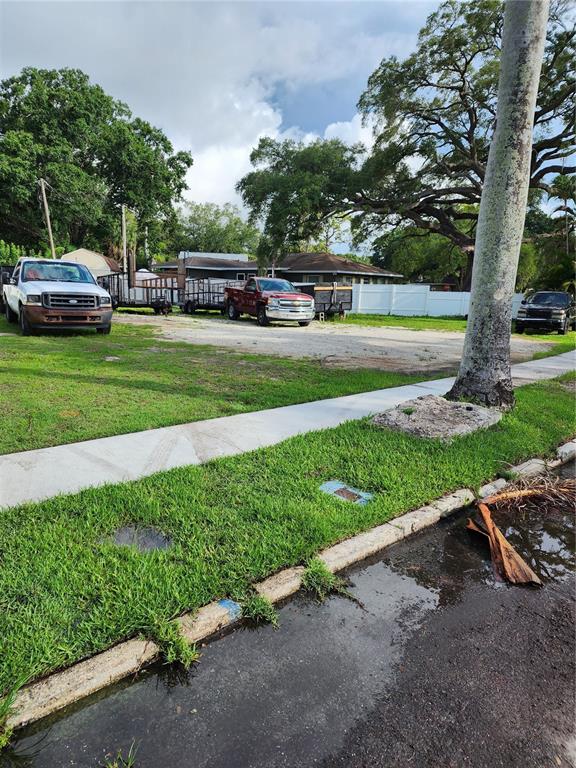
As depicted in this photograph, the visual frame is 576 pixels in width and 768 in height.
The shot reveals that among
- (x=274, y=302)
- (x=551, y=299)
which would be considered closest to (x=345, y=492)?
(x=274, y=302)

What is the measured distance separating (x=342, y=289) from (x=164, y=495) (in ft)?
64.9

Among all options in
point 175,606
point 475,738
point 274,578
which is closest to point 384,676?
point 475,738

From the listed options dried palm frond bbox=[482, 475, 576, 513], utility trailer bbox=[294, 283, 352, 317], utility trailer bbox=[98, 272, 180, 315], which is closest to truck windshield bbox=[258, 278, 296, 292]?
utility trailer bbox=[294, 283, 352, 317]

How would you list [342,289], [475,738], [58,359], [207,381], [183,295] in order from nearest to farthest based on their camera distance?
[475,738], [207,381], [58,359], [342,289], [183,295]

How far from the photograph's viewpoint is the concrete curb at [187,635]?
6.17 feet

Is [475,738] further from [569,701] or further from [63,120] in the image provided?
[63,120]

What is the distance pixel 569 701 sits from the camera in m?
2.04

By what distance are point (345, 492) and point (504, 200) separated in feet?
12.8

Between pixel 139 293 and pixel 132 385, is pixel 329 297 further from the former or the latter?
pixel 132 385

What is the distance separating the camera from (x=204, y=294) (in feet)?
75.8

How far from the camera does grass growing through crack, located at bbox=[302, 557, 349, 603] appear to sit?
2691mm

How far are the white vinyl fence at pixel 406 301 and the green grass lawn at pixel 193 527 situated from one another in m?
24.3

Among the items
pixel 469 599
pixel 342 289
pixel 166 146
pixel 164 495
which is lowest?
pixel 469 599

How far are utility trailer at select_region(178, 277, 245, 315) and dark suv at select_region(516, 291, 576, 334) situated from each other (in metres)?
12.9
